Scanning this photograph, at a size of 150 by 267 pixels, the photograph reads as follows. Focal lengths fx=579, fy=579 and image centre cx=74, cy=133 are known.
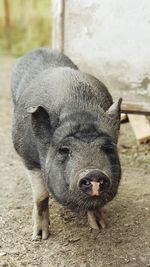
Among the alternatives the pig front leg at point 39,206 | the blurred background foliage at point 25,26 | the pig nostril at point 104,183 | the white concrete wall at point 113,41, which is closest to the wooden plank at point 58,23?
the white concrete wall at point 113,41

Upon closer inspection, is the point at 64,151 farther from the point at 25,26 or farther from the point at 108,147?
the point at 25,26

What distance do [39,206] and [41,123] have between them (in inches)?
32.7

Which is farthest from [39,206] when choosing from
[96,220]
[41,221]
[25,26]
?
[25,26]

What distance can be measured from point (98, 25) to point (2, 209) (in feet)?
6.16

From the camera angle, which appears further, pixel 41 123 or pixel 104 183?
pixel 41 123

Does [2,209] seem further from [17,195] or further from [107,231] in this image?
[107,231]

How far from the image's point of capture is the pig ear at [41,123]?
A: 344cm

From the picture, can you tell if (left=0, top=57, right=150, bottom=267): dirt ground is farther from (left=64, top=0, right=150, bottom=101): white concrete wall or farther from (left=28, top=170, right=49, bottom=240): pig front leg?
(left=64, top=0, right=150, bottom=101): white concrete wall

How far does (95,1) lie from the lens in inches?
202

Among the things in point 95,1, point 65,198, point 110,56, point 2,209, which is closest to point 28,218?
point 2,209

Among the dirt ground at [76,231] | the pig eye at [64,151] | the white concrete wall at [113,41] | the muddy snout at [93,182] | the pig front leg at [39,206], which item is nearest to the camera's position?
the muddy snout at [93,182]

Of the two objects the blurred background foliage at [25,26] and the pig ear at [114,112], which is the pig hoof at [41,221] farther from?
the blurred background foliage at [25,26]

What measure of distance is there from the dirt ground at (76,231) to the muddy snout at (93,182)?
2.56 ft

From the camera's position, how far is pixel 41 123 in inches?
138
